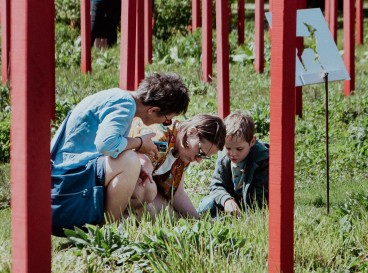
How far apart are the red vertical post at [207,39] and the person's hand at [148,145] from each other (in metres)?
4.69

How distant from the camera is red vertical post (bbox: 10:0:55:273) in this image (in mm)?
3535

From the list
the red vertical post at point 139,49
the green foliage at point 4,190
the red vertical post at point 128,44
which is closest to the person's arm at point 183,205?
the green foliage at point 4,190

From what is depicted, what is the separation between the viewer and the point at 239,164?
650 centimetres

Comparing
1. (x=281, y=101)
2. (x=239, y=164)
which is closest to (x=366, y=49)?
(x=239, y=164)

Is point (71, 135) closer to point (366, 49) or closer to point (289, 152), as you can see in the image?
point (289, 152)

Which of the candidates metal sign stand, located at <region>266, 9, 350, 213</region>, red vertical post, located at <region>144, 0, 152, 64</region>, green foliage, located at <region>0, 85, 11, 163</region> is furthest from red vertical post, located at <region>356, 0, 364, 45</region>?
metal sign stand, located at <region>266, 9, 350, 213</region>

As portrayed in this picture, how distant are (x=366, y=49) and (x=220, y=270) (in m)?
13.0

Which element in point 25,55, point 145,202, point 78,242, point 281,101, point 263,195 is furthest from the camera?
point 263,195

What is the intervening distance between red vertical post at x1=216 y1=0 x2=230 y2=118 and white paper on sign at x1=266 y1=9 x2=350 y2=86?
6.59 ft

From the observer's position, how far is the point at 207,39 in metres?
11.0

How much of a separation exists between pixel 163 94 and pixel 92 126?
0.44 m

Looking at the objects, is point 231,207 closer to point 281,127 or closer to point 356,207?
point 356,207

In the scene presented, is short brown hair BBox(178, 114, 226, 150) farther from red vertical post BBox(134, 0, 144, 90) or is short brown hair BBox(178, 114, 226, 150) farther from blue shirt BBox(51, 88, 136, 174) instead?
red vertical post BBox(134, 0, 144, 90)

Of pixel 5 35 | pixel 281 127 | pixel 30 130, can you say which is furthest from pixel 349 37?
pixel 30 130
